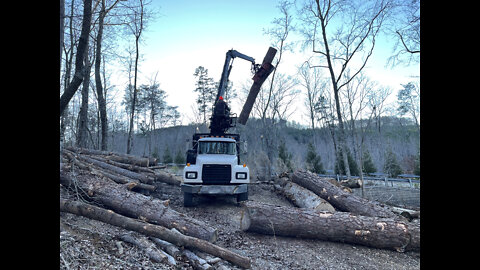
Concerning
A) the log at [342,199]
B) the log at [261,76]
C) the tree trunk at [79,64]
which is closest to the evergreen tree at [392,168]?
the log at [342,199]

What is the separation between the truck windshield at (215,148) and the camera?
10.4 m

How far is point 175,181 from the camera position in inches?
530

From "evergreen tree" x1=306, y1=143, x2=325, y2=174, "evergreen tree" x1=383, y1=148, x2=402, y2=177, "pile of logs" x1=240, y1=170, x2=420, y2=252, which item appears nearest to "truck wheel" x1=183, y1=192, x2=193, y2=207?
"pile of logs" x1=240, y1=170, x2=420, y2=252

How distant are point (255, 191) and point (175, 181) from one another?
167 inches

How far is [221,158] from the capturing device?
9852 mm

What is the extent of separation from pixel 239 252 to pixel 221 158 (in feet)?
14.8

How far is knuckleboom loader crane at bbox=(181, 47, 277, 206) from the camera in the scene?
30.8 ft

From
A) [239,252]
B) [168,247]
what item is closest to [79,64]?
[168,247]

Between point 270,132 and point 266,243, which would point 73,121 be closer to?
point 270,132

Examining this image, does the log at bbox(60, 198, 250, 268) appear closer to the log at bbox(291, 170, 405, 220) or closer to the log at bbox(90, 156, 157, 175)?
the log at bbox(291, 170, 405, 220)
